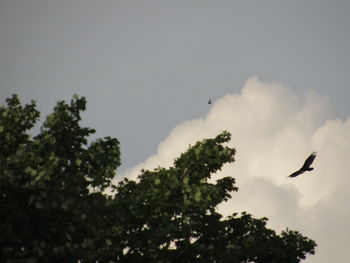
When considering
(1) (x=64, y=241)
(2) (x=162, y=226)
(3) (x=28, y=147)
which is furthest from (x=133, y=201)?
(3) (x=28, y=147)

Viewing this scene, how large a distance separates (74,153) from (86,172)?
0.96m

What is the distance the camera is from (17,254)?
19.8 metres

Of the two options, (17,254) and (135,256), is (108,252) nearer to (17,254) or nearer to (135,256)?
(135,256)

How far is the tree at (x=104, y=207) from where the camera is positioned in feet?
63.9

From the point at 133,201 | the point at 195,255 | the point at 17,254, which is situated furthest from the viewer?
the point at 195,255

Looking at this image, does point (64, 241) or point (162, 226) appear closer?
point (64, 241)

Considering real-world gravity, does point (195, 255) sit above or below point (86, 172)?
below

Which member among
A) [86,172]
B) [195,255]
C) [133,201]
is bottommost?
[195,255]

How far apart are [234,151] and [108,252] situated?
765 centimetres

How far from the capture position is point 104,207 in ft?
68.3

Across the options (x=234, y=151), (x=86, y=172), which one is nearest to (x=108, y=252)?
(x=86, y=172)

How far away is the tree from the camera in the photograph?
19484mm

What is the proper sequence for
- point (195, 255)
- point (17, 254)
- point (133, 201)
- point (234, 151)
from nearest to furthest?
point (17, 254) → point (133, 201) → point (195, 255) → point (234, 151)

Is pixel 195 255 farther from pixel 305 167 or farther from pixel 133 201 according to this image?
pixel 305 167
